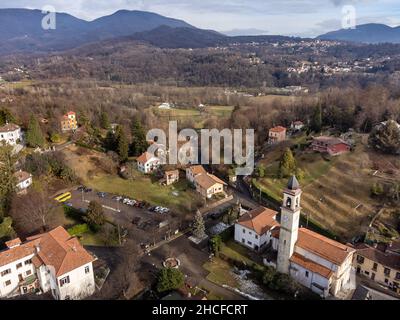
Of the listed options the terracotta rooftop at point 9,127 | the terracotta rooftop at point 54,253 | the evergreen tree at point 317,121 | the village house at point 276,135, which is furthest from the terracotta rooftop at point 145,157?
Answer: the evergreen tree at point 317,121

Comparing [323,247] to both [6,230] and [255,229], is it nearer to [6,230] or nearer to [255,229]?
[255,229]

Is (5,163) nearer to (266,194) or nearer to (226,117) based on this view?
(266,194)

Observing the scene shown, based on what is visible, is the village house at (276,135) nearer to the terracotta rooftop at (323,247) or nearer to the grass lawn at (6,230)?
the terracotta rooftop at (323,247)

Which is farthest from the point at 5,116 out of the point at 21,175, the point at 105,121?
the point at 21,175

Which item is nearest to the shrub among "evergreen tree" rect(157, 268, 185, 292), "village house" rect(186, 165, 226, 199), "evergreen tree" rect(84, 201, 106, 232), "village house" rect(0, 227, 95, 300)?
"evergreen tree" rect(84, 201, 106, 232)

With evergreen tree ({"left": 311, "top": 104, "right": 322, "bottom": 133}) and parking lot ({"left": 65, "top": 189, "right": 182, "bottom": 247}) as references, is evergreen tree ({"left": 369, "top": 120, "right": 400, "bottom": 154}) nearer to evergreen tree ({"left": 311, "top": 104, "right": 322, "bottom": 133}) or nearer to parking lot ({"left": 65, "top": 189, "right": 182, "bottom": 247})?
evergreen tree ({"left": 311, "top": 104, "right": 322, "bottom": 133})
